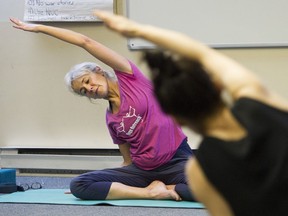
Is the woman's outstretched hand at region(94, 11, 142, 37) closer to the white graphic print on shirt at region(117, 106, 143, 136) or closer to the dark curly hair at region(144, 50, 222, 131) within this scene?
the dark curly hair at region(144, 50, 222, 131)

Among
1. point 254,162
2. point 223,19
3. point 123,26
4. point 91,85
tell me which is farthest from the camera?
point 223,19

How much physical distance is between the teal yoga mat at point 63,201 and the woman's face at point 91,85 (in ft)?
1.76

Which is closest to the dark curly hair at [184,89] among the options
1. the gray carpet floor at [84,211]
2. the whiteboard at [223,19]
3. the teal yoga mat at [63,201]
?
the gray carpet floor at [84,211]

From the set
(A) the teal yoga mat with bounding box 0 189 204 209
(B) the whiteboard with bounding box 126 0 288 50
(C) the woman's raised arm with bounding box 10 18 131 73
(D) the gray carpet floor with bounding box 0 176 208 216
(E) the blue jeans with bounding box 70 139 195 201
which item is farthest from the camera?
(B) the whiteboard with bounding box 126 0 288 50

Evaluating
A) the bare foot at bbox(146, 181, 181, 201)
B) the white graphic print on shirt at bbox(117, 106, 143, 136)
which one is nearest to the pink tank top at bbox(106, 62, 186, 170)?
the white graphic print on shirt at bbox(117, 106, 143, 136)

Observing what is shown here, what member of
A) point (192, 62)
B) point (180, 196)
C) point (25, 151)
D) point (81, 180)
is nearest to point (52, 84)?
point (25, 151)

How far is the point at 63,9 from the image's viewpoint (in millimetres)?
3809

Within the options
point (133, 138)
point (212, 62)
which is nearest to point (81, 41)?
point (133, 138)

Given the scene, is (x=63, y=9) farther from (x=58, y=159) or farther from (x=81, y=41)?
(x=81, y=41)

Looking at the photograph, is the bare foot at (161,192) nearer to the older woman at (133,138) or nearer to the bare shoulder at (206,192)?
the older woman at (133,138)

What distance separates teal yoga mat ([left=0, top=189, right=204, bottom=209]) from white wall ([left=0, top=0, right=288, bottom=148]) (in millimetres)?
795

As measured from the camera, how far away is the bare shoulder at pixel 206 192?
→ 0.95 m

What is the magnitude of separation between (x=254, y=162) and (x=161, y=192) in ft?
6.28

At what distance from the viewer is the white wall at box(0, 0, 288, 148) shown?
12.7 feet
